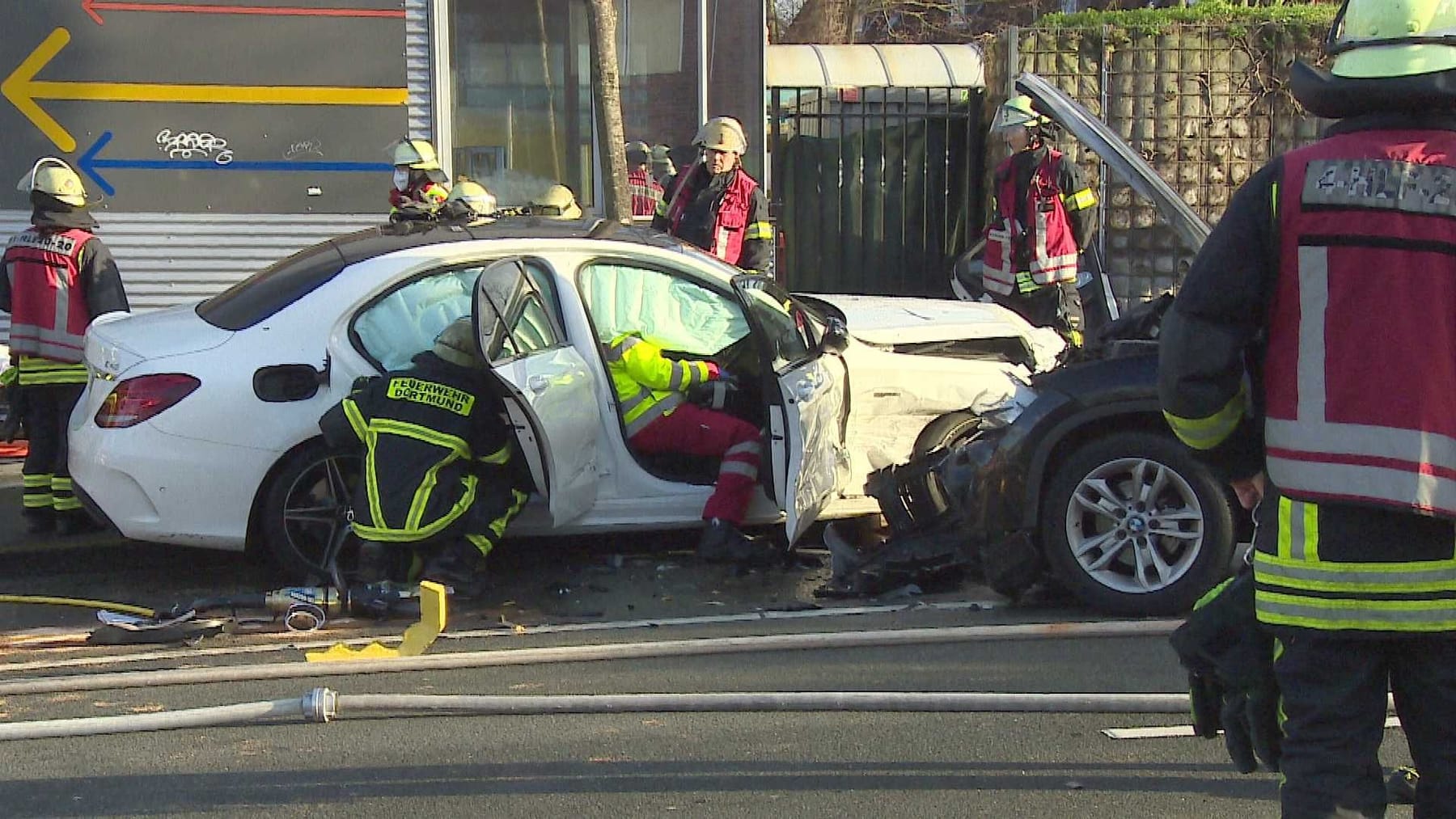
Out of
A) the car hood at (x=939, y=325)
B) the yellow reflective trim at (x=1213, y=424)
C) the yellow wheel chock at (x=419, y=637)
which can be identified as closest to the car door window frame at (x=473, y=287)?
the yellow wheel chock at (x=419, y=637)

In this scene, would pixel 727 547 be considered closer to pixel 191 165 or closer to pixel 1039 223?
pixel 1039 223

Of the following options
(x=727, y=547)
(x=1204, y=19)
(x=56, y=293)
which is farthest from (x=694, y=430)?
(x=1204, y=19)

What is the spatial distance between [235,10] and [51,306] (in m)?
4.38

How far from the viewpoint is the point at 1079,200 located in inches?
354

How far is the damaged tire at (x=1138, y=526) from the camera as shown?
5574mm

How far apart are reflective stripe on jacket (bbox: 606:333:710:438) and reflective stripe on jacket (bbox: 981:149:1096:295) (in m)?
3.16

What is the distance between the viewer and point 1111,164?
5152mm

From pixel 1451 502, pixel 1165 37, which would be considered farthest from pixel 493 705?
pixel 1165 37

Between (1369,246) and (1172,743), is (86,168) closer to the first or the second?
(1172,743)

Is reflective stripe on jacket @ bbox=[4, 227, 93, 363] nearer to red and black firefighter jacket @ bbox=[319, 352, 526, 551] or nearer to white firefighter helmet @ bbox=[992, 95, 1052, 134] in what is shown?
red and black firefighter jacket @ bbox=[319, 352, 526, 551]

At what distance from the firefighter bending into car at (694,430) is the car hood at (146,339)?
5.25 ft

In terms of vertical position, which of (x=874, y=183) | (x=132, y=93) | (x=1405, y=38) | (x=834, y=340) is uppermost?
(x=132, y=93)

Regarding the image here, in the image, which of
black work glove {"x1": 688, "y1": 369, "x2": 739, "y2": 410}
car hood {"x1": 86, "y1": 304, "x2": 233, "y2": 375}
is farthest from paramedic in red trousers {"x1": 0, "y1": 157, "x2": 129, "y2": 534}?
black work glove {"x1": 688, "y1": 369, "x2": 739, "y2": 410}

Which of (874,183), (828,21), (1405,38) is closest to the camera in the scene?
(1405,38)
